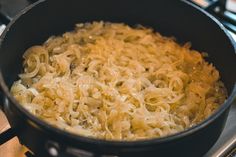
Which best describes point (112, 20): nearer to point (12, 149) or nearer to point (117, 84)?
point (117, 84)

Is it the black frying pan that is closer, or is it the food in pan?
the black frying pan

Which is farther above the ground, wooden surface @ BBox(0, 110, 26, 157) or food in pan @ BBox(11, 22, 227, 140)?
food in pan @ BBox(11, 22, 227, 140)

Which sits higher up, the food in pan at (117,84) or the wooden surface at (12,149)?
the food in pan at (117,84)

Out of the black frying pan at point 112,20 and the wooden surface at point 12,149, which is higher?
the black frying pan at point 112,20

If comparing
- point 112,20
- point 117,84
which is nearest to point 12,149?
point 117,84

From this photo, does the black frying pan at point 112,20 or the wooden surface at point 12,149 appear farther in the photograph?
the wooden surface at point 12,149
